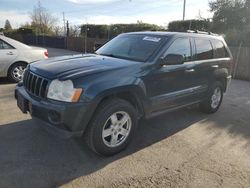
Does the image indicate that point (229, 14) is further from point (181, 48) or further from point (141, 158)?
point (141, 158)

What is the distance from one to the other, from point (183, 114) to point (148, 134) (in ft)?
4.84

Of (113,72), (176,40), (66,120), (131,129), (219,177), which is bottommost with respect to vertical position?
(219,177)

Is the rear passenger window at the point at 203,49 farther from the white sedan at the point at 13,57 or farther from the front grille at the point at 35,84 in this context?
the white sedan at the point at 13,57

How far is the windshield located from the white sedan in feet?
12.3

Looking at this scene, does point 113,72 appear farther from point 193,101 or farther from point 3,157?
point 193,101

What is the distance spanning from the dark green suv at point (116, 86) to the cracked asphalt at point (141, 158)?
0.34m

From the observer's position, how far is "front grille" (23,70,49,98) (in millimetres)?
3509

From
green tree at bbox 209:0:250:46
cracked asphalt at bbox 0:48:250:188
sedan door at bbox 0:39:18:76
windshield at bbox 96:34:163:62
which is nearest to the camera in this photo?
cracked asphalt at bbox 0:48:250:188

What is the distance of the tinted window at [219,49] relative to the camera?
18.6 feet

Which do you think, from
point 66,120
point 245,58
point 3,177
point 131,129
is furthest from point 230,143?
point 245,58

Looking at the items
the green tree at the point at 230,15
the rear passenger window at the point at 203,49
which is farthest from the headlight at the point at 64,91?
the green tree at the point at 230,15

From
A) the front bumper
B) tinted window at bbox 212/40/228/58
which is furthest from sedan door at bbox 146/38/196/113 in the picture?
the front bumper

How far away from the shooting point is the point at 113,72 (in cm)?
362

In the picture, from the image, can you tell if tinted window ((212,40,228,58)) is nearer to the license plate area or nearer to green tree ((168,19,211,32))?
the license plate area
